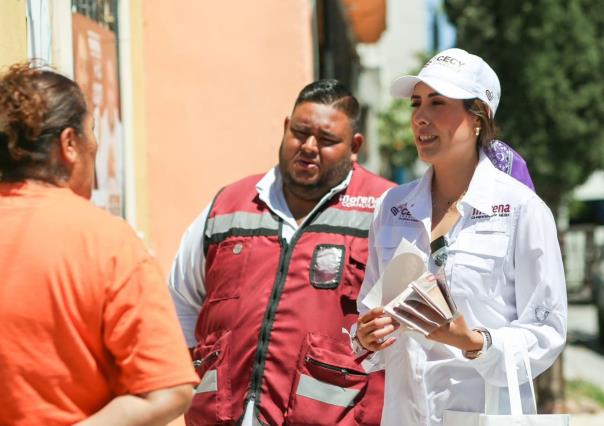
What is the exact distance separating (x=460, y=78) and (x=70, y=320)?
1496mm

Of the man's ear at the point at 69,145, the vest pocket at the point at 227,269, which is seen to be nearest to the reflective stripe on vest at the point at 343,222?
the vest pocket at the point at 227,269

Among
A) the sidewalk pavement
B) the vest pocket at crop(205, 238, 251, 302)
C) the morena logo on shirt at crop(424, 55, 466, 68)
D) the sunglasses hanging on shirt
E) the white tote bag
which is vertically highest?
the morena logo on shirt at crop(424, 55, 466, 68)

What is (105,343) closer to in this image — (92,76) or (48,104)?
(48,104)

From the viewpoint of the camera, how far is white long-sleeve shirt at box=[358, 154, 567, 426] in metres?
3.03

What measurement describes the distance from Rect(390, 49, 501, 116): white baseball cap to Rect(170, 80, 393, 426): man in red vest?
782mm

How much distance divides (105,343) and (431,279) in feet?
3.10

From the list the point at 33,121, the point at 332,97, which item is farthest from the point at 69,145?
the point at 332,97

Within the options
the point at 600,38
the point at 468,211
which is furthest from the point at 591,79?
the point at 468,211

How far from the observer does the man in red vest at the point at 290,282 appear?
3.70 m

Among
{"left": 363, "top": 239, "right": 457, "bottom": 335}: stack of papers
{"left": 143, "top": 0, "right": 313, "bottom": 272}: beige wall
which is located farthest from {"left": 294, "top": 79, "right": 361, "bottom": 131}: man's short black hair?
{"left": 143, "top": 0, "right": 313, "bottom": 272}: beige wall

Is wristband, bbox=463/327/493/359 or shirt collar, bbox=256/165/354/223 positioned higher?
shirt collar, bbox=256/165/354/223

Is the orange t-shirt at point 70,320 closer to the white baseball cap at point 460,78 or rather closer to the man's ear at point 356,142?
the white baseball cap at point 460,78

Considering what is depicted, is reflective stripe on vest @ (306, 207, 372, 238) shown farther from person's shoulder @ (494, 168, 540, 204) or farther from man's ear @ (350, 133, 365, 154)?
person's shoulder @ (494, 168, 540, 204)

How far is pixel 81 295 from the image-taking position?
230cm
